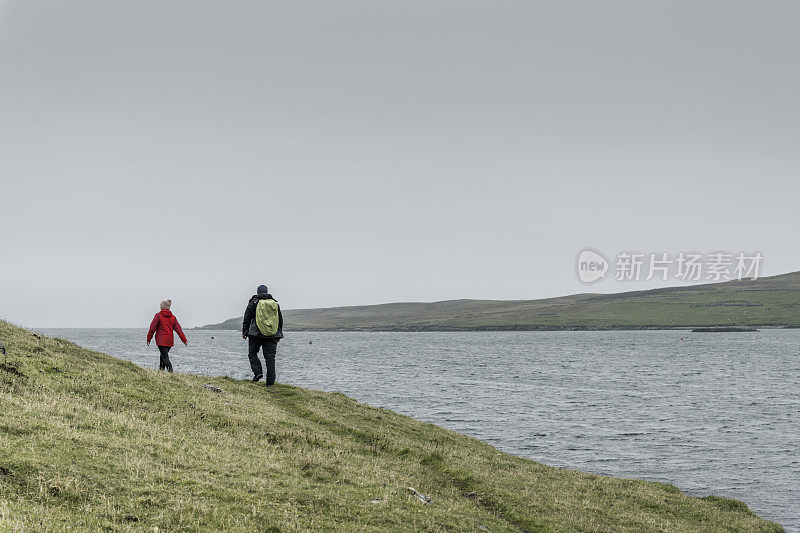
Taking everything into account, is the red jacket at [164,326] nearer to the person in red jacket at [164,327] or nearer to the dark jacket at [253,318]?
the person in red jacket at [164,327]

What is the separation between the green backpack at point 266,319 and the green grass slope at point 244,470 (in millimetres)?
2834

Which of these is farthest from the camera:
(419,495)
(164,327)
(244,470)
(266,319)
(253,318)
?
(164,327)

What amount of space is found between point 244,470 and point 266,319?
39.5 ft

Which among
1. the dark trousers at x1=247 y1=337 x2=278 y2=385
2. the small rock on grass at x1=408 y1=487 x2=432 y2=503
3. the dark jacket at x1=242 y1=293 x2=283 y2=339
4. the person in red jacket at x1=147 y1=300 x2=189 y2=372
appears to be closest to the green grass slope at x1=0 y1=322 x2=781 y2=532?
the small rock on grass at x1=408 y1=487 x2=432 y2=503

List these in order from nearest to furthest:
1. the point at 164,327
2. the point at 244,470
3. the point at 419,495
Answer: the point at 244,470 → the point at 419,495 → the point at 164,327

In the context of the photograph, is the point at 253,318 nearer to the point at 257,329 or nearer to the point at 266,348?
the point at 257,329

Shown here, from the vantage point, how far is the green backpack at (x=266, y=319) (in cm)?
2519

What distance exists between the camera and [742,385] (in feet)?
240

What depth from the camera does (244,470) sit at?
536 inches


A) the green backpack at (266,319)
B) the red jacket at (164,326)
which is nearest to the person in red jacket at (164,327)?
the red jacket at (164,326)

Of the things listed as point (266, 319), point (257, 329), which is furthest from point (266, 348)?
point (266, 319)

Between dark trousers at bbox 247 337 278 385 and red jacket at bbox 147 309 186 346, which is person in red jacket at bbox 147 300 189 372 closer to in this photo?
red jacket at bbox 147 309 186 346

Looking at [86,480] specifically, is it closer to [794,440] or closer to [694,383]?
[794,440]

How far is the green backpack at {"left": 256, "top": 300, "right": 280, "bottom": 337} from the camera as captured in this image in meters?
25.2
